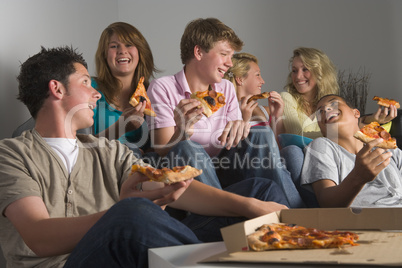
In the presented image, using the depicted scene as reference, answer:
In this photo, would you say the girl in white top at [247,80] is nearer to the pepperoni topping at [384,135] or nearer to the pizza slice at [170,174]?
the pepperoni topping at [384,135]

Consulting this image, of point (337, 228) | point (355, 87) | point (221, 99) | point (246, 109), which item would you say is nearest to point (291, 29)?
point (355, 87)

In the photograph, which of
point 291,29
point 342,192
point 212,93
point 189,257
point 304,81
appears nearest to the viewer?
point 189,257

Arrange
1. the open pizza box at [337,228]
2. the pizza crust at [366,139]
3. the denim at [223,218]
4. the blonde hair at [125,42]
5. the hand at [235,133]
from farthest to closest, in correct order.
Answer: the blonde hair at [125,42], the pizza crust at [366,139], the hand at [235,133], the denim at [223,218], the open pizza box at [337,228]

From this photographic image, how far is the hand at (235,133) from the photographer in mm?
2113

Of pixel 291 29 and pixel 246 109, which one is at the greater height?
pixel 291 29

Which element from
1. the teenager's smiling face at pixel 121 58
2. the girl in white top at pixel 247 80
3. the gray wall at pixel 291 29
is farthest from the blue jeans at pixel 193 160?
the gray wall at pixel 291 29

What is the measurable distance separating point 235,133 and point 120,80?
3.09 ft

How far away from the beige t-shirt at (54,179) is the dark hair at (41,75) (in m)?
0.15

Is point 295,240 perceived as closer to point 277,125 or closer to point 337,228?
point 337,228

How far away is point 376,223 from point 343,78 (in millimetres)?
3777

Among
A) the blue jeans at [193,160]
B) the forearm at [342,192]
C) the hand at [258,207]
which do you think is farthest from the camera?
the forearm at [342,192]

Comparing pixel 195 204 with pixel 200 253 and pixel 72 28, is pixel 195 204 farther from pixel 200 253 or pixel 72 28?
pixel 72 28

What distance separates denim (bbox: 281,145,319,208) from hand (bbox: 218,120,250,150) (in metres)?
0.27

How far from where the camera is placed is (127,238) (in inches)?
41.4
